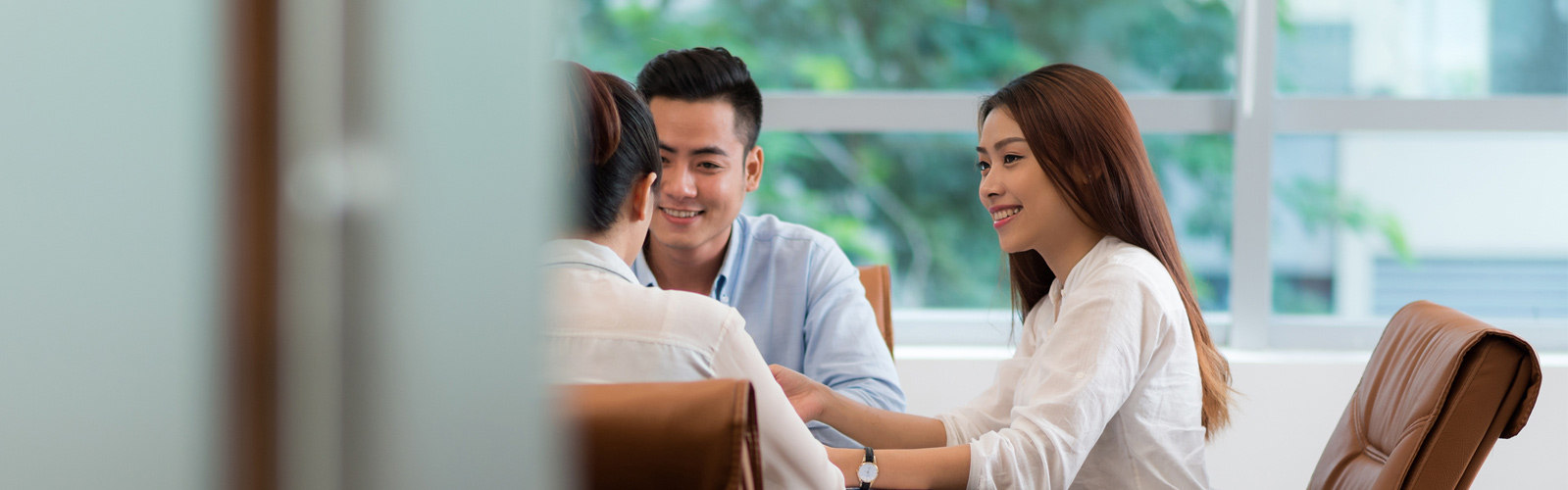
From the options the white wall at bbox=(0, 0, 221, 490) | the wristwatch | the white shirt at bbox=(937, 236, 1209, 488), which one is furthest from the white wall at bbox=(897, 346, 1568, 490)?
the white wall at bbox=(0, 0, 221, 490)

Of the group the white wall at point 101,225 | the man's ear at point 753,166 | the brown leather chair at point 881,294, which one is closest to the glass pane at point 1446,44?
the brown leather chair at point 881,294

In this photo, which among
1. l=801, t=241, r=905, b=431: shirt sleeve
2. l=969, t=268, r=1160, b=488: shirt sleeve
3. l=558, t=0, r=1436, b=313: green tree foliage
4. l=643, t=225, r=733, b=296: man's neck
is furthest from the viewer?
l=558, t=0, r=1436, b=313: green tree foliage

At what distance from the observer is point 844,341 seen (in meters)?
1.83

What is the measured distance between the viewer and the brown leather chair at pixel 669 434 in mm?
754

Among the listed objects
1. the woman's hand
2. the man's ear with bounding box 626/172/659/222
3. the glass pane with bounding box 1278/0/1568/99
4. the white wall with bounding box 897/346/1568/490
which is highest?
the glass pane with bounding box 1278/0/1568/99

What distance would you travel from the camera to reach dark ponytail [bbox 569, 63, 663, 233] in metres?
1.06

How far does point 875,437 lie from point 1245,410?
62.9 inches

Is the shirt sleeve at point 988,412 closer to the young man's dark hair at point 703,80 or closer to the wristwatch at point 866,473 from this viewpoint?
the wristwatch at point 866,473

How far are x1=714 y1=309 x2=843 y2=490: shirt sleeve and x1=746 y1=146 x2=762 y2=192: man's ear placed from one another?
1.02m

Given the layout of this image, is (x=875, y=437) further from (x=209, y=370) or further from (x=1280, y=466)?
(x=1280, y=466)

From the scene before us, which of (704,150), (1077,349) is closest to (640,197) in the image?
(1077,349)

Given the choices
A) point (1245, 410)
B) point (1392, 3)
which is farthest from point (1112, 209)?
point (1392, 3)

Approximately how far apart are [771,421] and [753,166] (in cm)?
111

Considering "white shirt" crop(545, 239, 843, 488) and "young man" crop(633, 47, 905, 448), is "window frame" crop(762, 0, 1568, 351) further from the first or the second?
"white shirt" crop(545, 239, 843, 488)
